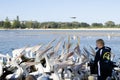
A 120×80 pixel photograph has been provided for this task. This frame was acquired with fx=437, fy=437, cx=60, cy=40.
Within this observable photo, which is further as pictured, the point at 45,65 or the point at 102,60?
the point at 45,65

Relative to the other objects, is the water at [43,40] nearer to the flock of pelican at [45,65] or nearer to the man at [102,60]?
the flock of pelican at [45,65]

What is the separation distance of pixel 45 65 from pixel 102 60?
174 centimetres

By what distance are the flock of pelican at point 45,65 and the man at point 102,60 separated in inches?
39.1

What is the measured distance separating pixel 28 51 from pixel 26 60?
59 cm

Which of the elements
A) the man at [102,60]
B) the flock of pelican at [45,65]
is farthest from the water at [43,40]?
the man at [102,60]

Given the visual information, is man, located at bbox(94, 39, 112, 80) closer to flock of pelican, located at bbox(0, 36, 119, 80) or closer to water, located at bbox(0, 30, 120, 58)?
flock of pelican, located at bbox(0, 36, 119, 80)

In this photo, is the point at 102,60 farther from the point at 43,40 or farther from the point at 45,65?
the point at 43,40

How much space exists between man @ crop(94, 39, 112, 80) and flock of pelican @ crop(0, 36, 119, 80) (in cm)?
99

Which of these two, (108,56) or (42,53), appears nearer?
(108,56)

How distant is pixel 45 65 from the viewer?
1212 cm

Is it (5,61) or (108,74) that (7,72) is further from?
(108,74)

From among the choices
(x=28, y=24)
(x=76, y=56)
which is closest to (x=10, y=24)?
(x=28, y=24)

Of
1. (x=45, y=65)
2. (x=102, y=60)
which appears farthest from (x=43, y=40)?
(x=102, y=60)

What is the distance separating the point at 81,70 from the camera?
12859 mm
